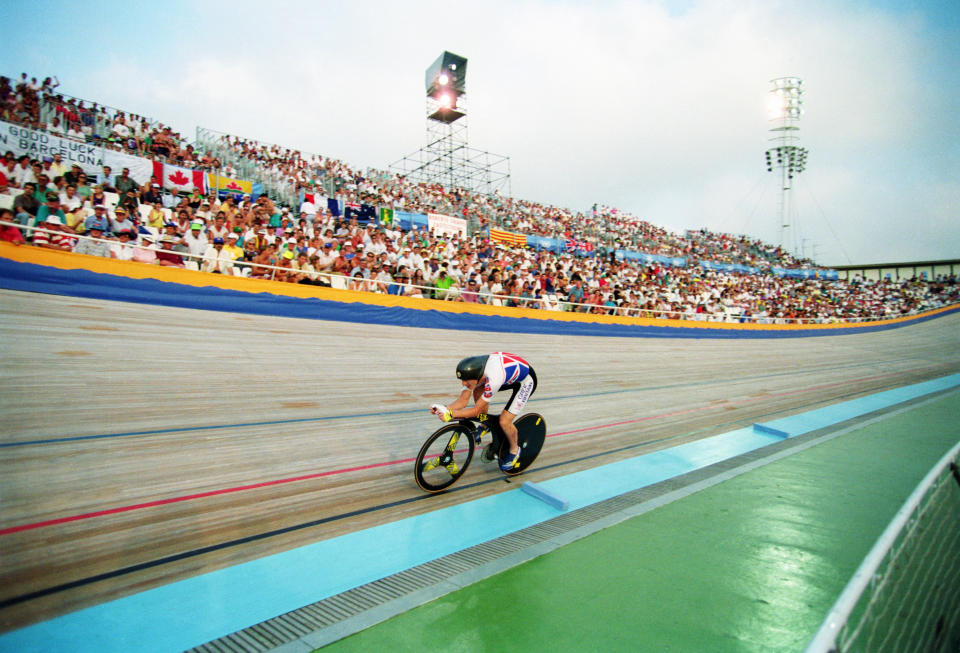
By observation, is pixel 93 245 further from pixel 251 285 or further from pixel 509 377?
pixel 509 377

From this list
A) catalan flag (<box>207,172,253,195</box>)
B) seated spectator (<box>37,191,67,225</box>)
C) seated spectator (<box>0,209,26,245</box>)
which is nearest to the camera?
seated spectator (<box>0,209,26,245</box>)

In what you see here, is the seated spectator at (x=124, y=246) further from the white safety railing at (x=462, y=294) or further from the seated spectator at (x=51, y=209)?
the seated spectator at (x=51, y=209)

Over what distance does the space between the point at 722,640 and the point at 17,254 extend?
25.7 feet

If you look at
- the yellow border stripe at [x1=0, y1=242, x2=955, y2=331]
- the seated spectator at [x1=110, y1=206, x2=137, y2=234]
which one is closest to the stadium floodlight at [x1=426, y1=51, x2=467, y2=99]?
the yellow border stripe at [x1=0, y1=242, x2=955, y2=331]

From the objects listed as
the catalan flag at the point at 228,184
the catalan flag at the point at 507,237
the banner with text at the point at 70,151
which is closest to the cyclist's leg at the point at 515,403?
the banner with text at the point at 70,151

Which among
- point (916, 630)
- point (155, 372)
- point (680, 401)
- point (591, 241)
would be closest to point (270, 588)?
point (916, 630)

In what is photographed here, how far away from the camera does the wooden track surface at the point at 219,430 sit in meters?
2.53

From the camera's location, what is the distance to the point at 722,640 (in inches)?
84.4

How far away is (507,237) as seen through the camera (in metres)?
19.7

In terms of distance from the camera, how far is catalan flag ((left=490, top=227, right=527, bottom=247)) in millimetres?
19328

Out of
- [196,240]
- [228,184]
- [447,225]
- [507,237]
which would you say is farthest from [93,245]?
[507,237]

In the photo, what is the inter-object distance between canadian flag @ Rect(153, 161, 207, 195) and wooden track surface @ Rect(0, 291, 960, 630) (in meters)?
5.32

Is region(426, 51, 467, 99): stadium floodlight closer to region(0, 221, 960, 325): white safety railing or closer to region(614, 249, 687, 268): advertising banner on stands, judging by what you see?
region(614, 249, 687, 268): advertising banner on stands

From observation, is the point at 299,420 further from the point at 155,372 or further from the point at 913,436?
the point at 913,436
